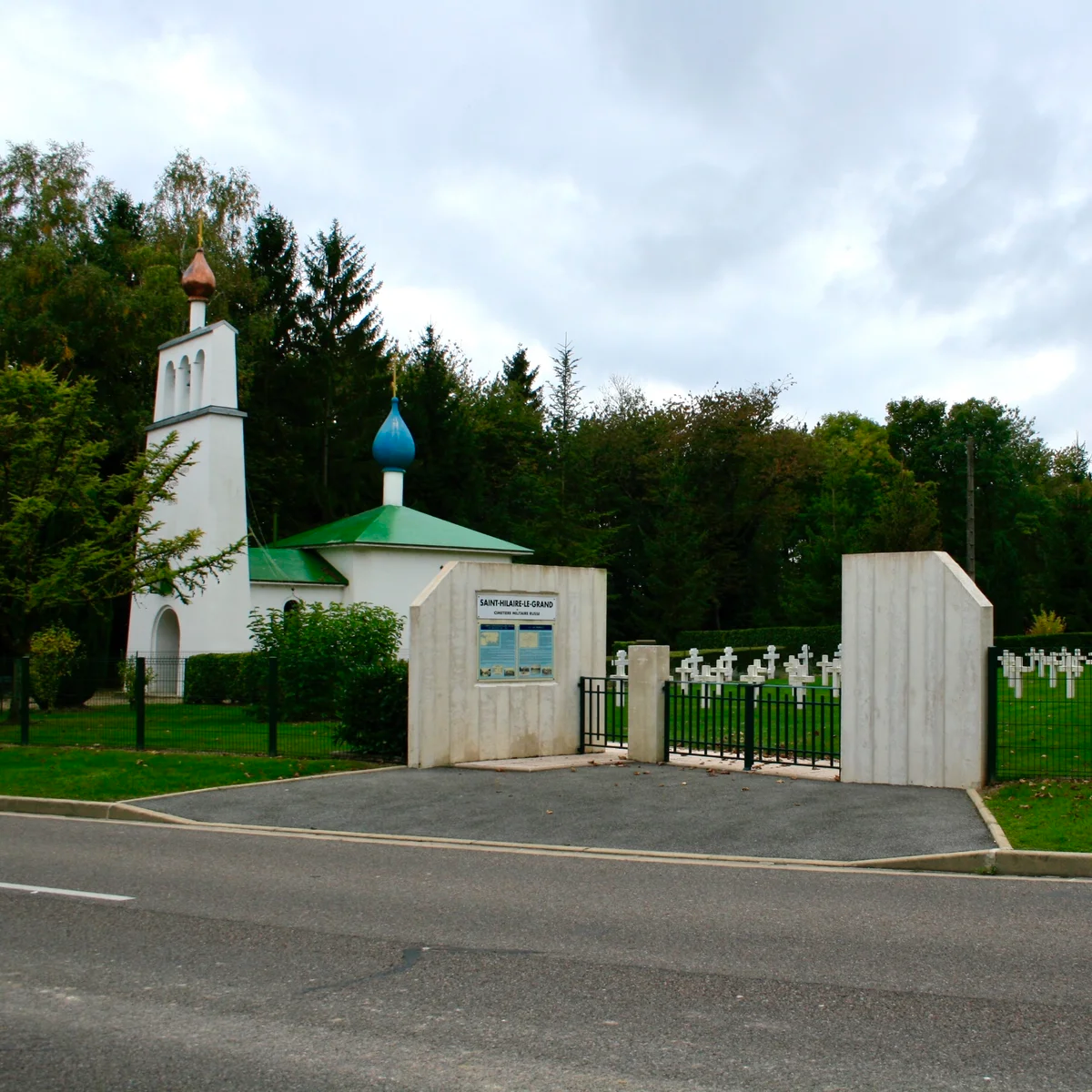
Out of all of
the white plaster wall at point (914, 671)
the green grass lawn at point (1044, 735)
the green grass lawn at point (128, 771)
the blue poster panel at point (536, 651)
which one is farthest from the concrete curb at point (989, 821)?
the green grass lawn at point (128, 771)

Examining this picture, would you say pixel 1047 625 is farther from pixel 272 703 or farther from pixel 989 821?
pixel 989 821

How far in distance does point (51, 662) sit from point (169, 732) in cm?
511

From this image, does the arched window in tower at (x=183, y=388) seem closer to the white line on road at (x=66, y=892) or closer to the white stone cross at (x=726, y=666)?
the white stone cross at (x=726, y=666)

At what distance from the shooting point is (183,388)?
35125 millimetres

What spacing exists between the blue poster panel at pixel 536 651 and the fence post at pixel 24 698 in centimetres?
863

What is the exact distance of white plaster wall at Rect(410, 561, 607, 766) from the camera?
16453mm

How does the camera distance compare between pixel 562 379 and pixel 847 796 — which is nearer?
pixel 847 796

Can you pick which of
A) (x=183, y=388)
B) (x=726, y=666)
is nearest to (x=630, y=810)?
(x=726, y=666)

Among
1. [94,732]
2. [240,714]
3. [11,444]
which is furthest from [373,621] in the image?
[11,444]

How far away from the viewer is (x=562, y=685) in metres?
18.1

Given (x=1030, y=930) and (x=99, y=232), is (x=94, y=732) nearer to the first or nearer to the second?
(x=1030, y=930)

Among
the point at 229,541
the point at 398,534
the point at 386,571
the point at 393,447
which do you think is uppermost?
the point at 393,447

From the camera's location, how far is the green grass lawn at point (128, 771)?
1484 centimetres

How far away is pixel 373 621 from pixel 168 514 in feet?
41.4
